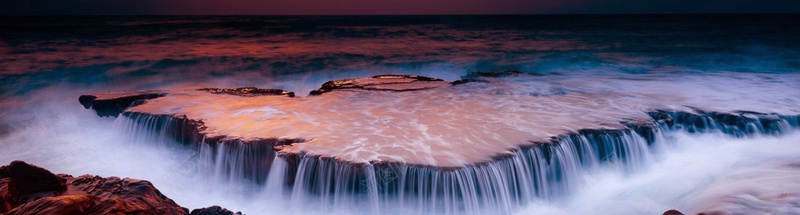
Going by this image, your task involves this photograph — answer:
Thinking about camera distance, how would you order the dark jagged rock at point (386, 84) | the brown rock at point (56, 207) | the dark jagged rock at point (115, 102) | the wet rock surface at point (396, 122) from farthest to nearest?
the dark jagged rock at point (386, 84), the dark jagged rock at point (115, 102), the wet rock surface at point (396, 122), the brown rock at point (56, 207)

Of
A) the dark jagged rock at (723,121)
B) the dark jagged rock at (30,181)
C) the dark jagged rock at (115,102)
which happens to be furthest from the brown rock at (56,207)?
the dark jagged rock at (723,121)

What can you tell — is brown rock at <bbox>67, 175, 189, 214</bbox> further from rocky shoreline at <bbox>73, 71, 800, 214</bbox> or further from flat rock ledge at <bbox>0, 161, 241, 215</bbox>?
rocky shoreline at <bbox>73, 71, 800, 214</bbox>

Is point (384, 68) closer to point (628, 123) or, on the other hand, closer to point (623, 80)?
point (623, 80)

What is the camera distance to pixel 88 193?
3.49 metres

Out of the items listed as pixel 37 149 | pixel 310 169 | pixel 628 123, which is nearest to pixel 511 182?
pixel 310 169

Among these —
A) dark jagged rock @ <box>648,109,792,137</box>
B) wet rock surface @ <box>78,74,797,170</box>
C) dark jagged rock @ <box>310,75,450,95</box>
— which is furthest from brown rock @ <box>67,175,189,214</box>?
dark jagged rock @ <box>648,109,792,137</box>

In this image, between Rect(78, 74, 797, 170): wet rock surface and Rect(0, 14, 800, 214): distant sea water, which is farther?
Rect(0, 14, 800, 214): distant sea water

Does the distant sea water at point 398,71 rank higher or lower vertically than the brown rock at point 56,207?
higher

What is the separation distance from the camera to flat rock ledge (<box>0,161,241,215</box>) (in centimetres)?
303

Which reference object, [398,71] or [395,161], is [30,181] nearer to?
[395,161]

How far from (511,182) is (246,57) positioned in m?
13.7

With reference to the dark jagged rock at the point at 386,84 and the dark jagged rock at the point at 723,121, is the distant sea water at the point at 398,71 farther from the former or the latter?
the dark jagged rock at the point at 386,84

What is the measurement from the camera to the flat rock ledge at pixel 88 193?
9.93ft

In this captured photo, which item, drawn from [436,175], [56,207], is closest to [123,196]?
[56,207]
